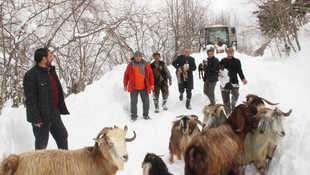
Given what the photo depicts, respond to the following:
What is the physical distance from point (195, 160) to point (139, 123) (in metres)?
4.13

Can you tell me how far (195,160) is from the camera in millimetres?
2418

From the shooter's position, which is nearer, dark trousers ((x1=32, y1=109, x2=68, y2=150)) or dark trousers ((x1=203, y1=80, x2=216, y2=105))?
dark trousers ((x1=32, y1=109, x2=68, y2=150))

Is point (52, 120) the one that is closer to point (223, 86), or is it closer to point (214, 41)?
point (223, 86)

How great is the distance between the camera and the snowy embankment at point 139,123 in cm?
313

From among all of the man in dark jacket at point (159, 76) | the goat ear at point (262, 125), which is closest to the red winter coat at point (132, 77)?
the man in dark jacket at point (159, 76)

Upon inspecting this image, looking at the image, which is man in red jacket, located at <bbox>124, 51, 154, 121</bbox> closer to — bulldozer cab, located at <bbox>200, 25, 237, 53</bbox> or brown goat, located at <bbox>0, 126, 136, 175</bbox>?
brown goat, located at <bbox>0, 126, 136, 175</bbox>

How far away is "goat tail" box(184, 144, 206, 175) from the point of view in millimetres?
2404

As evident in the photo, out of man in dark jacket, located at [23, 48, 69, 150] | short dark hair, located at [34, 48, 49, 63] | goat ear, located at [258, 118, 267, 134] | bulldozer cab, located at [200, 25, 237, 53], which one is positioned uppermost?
bulldozer cab, located at [200, 25, 237, 53]

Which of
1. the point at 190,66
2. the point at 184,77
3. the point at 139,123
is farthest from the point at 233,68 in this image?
the point at 139,123

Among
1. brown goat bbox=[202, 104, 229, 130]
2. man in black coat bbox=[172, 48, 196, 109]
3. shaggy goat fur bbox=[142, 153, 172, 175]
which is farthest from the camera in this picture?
man in black coat bbox=[172, 48, 196, 109]

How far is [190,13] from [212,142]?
1689cm

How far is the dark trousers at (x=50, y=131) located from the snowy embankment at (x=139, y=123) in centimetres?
86

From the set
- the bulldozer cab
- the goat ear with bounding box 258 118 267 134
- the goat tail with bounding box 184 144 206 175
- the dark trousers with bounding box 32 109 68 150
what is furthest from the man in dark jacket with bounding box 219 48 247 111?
the bulldozer cab

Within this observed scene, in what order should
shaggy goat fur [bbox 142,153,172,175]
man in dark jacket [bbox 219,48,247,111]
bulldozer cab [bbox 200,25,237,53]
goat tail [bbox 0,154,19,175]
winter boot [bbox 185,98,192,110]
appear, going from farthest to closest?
bulldozer cab [bbox 200,25,237,53]
winter boot [bbox 185,98,192,110]
man in dark jacket [bbox 219,48,247,111]
shaggy goat fur [bbox 142,153,172,175]
goat tail [bbox 0,154,19,175]
